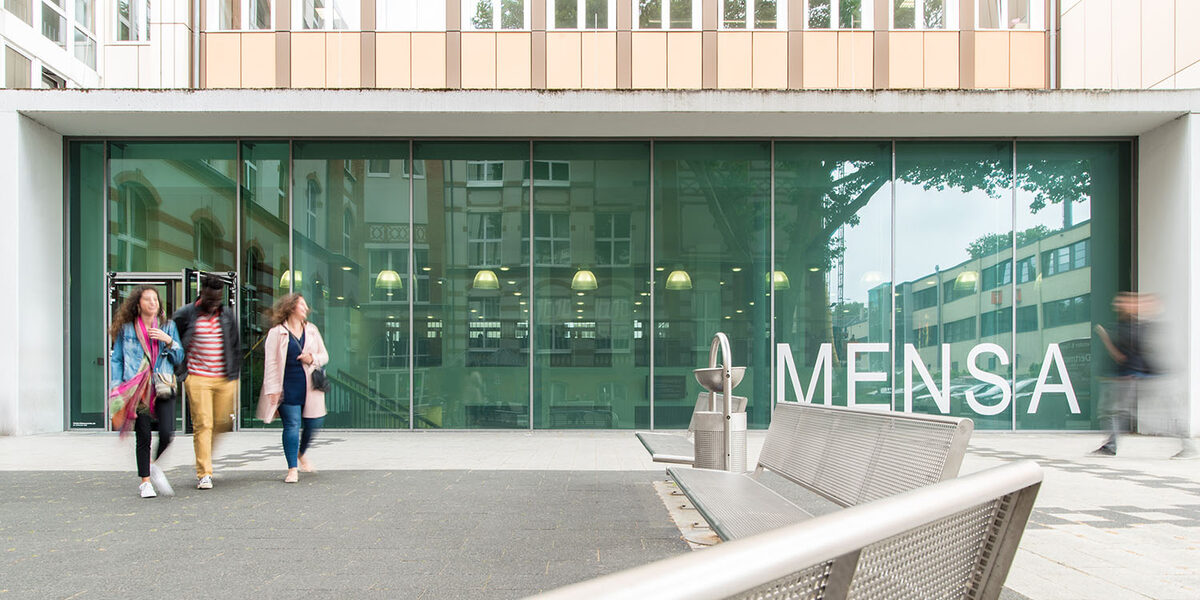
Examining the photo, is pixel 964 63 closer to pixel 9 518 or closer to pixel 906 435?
pixel 906 435

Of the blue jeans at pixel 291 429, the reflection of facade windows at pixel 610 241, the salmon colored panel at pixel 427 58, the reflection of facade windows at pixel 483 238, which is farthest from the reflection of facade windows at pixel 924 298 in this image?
the blue jeans at pixel 291 429

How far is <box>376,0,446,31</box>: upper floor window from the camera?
505 inches

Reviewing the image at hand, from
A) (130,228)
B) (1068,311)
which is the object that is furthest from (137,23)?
(1068,311)

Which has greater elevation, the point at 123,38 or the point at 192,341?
the point at 123,38

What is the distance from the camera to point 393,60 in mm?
12797

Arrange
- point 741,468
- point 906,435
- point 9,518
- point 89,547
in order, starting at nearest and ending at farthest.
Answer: point 906,435 → point 89,547 → point 9,518 → point 741,468

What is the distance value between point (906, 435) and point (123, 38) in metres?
13.3

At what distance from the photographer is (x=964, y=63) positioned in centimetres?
1268

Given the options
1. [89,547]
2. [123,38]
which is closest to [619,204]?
[123,38]

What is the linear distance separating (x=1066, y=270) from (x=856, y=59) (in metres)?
4.49

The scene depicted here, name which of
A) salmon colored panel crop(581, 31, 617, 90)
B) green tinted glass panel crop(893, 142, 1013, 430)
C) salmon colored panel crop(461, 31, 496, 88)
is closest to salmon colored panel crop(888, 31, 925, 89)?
green tinted glass panel crop(893, 142, 1013, 430)

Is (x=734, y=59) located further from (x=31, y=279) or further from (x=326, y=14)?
(x=31, y=279)

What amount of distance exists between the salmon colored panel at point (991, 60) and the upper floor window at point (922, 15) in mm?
515

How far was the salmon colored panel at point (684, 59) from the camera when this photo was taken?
12750mm
